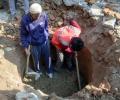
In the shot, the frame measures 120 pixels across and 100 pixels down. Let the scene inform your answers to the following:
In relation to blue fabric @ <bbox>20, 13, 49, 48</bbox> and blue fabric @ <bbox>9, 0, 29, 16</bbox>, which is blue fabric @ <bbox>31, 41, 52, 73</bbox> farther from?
blue fabric @ <bbox>9, 0, 29, 16</bbox>

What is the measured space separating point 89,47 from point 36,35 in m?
1.14

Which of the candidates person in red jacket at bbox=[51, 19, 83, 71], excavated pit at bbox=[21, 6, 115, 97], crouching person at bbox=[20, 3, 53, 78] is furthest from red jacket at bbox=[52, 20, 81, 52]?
excavated pit at bbox=[21, 6, 115, 97]

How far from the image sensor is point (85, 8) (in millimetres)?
9164

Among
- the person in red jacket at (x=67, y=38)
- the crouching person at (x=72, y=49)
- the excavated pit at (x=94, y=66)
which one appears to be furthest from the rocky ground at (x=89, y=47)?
the person in red jacket at (x=67, y=38)

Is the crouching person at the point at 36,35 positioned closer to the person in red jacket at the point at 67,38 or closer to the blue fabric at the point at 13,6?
the person in red jacket at the point at 67,38

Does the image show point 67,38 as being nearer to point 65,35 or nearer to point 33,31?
point 65,35

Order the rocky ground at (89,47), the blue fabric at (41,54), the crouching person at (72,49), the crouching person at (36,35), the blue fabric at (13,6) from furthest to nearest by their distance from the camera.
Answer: the blue fabric at (13,6) < the blue fabric at (41,54) < the crouching person at (72,49) < the crouching person at (36,35) < the rocky ground at (89,47)

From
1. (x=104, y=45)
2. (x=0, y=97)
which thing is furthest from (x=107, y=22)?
(x=0, y=97)

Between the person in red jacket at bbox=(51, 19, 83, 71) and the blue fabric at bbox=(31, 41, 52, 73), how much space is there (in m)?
0.20

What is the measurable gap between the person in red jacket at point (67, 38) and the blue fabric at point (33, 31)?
235 millimetres

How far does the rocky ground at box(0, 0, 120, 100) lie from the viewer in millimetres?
7434

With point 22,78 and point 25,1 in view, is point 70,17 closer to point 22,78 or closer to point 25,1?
point 25,1

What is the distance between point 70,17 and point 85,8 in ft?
1.27

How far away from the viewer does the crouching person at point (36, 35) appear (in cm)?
818
